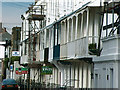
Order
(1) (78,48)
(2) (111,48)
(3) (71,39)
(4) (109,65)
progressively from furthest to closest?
(3) (71,39)
(1) (78,48)
(2) (111,48)
(4) (109,65)

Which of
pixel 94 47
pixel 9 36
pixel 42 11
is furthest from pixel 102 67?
pixel 9 36

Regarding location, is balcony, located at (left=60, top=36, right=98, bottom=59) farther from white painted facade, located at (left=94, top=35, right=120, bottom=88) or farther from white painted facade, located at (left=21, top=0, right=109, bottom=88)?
white painted facade, located at (left=94, top=35, right=120, bottom=88)

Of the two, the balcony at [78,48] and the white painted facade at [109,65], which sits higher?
the balcony at [78,48]

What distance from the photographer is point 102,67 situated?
18.2m

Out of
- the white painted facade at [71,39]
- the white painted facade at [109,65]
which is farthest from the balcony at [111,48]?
the white painted facade at [71,39]

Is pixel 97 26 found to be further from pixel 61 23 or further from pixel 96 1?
pixel 61 23

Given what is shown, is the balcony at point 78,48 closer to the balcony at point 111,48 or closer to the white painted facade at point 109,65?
the white painted facade at point 109,65

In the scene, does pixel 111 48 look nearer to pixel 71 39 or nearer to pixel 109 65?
pixel 109 65

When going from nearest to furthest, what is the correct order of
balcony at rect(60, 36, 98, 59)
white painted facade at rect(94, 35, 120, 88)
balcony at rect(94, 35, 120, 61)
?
white painted facade at rect(94, 35, 120, 88)
balcony at rect(94, 35, 120, 61)
balcony at rect(60, 36, 98, 59)

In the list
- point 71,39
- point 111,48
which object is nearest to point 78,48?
point 71,39

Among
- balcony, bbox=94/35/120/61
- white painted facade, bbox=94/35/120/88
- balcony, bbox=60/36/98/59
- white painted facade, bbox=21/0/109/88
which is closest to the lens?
white painted facade, bbox=94/35/120/88

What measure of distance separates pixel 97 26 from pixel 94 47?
2.85 m

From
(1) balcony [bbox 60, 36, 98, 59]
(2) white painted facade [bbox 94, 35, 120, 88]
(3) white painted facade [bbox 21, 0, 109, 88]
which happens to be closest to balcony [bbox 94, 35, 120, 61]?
(2) white painted facade [bbox 94, 35, 120, 88]

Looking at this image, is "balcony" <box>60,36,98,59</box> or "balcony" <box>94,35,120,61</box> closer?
"balcony" <box>94,35,120,61</box>
